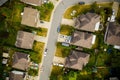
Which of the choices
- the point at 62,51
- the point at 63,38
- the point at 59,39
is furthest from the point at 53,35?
the point at 62,51

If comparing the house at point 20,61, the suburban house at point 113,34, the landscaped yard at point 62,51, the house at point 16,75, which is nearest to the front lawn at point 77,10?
the suburban house at point 113,34

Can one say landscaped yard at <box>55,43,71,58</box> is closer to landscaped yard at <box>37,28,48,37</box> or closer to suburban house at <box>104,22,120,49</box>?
landscaped yard at <box>37,28,48,37</box>

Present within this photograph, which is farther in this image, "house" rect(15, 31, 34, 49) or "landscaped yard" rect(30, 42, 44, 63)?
"landscaped yard" rect(30, 42, 44, 63)

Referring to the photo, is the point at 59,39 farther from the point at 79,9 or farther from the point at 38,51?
the point at 79,9

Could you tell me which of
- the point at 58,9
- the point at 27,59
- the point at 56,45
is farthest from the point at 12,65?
the point at 58,9

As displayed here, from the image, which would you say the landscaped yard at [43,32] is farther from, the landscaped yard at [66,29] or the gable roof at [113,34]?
the gable roof at [113,34]

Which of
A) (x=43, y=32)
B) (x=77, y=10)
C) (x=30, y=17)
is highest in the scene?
(x=77, y=10)

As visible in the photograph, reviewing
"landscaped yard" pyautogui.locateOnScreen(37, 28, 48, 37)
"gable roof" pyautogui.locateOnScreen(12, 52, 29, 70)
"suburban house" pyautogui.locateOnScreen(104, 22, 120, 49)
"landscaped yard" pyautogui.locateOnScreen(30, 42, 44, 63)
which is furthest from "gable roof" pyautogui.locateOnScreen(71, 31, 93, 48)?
"gable roof" pyautogui.locateOnScreen(12, 52, 29, 70)

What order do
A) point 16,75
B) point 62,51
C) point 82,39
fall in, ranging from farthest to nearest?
point 62,51
point 16,75
point 82,39
